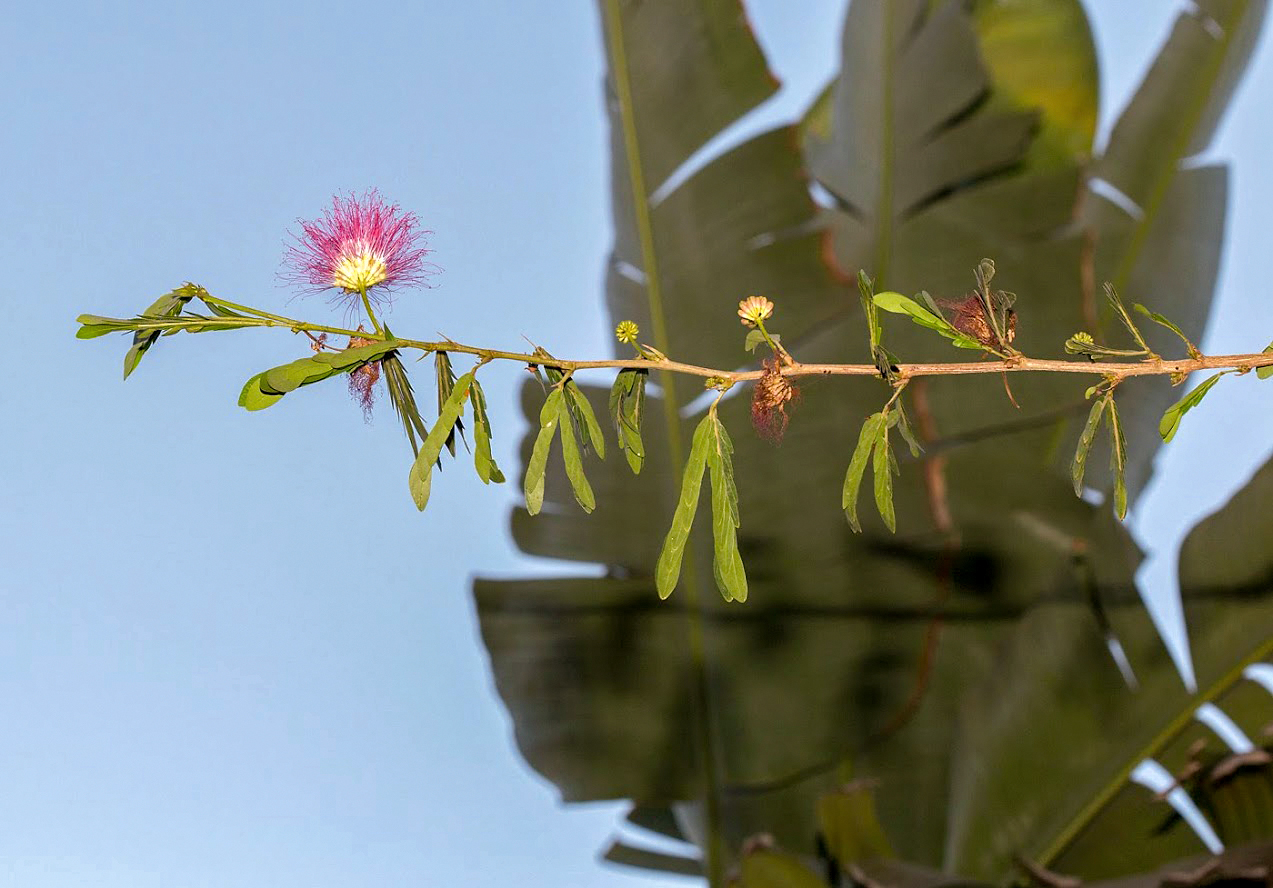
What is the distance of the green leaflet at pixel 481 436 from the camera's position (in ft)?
1.95

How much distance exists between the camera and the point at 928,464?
5.33 feet

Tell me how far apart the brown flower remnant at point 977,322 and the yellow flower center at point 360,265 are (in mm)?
294

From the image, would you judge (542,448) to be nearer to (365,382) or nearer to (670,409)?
(365,382)

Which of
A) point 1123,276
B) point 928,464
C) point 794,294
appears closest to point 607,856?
point 928,464

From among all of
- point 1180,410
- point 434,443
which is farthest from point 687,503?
point 1180,410

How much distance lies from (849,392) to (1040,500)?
0.37 meters

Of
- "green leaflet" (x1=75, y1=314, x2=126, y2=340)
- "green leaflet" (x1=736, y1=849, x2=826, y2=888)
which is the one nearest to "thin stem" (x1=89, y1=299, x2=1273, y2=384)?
"green leaflet" (x1=75, y1=314, x2=126, y2=340)

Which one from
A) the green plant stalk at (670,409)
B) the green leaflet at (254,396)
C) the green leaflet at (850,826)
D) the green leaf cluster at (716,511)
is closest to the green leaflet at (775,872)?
the green leaflet at (850,826)

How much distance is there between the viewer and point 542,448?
589 millimetres

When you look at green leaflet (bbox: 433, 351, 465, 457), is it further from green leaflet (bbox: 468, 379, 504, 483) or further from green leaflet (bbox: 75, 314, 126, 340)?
green leaflet (bbox: 75, 314, 126, 340)

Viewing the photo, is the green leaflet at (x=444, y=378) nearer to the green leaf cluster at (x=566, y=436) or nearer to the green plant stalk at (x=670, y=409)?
the green leaf cluster at (x=566, y=436)

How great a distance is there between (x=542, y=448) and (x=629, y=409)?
0.21 feet

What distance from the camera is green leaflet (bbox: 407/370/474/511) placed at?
55 cm

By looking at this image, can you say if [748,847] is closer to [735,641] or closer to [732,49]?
[735,641]
